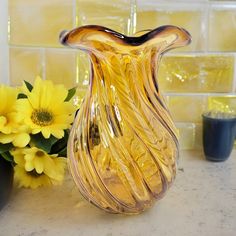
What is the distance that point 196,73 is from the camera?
74 centimetres

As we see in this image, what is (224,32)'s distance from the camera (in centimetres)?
72

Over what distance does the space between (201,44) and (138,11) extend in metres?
0.15

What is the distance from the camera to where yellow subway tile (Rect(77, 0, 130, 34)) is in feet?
2.31

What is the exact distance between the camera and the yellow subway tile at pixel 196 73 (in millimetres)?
735

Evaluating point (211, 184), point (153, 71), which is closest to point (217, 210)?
point (211, 184)

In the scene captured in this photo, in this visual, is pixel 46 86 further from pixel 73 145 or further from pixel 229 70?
pixel 229 70

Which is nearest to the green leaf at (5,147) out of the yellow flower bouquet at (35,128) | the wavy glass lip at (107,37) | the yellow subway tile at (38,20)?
the yellow flower bouquet at (35,128)

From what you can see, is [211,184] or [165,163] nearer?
[165,163]

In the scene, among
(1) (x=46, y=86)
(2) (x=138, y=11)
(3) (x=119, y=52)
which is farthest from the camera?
(2) (x=138, y=11)

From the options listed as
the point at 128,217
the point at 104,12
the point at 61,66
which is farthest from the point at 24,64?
the point at 128,217

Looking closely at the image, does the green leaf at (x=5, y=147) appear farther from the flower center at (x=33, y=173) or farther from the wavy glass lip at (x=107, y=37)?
the wavy glass lip at (x=107, y=37)

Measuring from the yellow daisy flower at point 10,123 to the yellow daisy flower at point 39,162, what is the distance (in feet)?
0.06

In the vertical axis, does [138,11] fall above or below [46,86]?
above

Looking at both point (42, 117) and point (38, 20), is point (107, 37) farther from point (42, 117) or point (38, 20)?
point (38, 20)
